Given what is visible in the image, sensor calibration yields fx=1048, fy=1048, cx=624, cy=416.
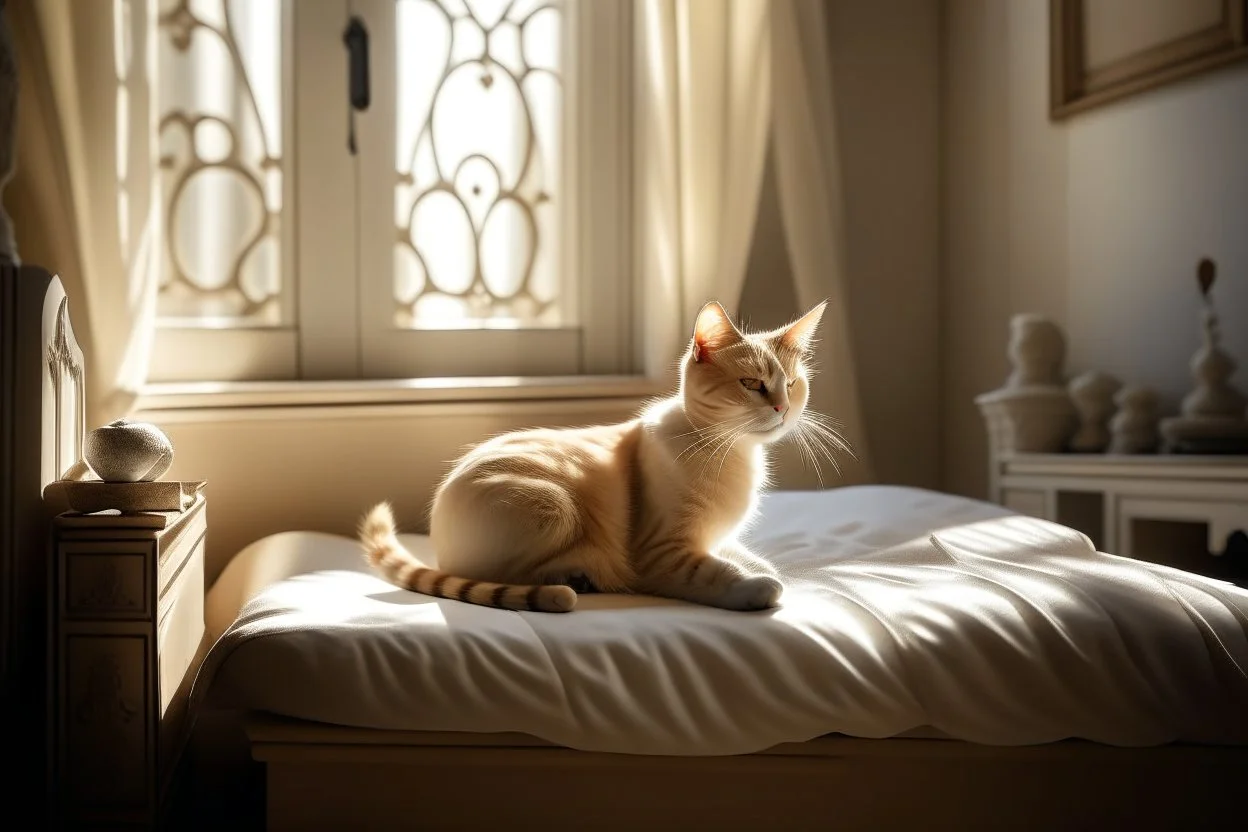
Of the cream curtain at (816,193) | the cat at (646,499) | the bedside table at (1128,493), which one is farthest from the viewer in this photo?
the cream curtain at (816,193)

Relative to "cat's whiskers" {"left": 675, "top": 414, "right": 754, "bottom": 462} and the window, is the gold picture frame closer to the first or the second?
the window

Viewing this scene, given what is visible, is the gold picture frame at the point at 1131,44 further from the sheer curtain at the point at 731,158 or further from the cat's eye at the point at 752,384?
the cat's eye at the point at 752,384

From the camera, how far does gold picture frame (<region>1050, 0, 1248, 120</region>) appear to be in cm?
203

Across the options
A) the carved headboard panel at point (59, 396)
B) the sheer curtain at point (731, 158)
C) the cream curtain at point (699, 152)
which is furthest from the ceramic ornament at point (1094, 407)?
the carved headboard panel at point (59, 396)

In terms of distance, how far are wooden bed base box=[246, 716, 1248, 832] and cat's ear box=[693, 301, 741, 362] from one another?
530 millimetres

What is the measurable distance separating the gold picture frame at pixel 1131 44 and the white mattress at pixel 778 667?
1.30 meters

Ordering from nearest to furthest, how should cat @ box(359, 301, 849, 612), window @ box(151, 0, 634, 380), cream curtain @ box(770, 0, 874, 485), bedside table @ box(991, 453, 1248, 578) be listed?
Result: 1. cat @ box(359, 301, 849, 612)
2. bedside table @ box(991, 453, 1248, 578)
3. window @ box(151, 0, 634, 380)
4. cream curtain @ box(770, 0, 874, 485)

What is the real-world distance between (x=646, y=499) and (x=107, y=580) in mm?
661

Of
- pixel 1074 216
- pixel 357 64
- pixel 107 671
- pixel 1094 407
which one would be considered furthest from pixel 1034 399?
pixel 107 671

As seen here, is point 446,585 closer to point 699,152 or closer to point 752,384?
point 752,384

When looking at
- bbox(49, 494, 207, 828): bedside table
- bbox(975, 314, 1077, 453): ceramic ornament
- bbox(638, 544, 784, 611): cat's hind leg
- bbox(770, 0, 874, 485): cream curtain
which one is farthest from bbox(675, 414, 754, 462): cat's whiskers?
bbox(770, 0, 874, 485): cream curtain

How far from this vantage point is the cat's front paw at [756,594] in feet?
3.91

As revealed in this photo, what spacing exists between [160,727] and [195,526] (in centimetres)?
45

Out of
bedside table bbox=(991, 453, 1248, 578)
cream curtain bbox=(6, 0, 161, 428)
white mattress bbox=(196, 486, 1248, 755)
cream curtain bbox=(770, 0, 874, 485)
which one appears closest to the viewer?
white mattress bbox=(196, 486, 1248, 755)
